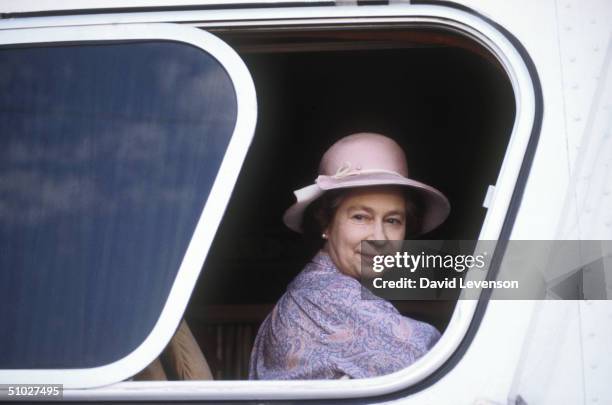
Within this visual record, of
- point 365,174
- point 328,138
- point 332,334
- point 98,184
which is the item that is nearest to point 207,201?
point 98,184

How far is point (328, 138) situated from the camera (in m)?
3.19

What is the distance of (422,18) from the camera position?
67.6 inches

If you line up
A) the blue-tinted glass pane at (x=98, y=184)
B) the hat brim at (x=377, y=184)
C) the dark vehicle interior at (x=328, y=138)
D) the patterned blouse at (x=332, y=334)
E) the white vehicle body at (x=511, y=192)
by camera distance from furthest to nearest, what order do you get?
the dark vehicle interior at (x=328, y=138)
the hat brim at (x=377, y=184)
the patterned blouse at (x=332, y=334)
the blue-tinted glass pane at (x=98, y=184)
the white vehicle body at (x=511, y=192)

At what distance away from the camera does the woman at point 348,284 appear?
1755 millimetres

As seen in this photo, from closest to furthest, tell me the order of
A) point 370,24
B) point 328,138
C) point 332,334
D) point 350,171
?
point 370,24
point 332,334
point 350,171
point 328,138

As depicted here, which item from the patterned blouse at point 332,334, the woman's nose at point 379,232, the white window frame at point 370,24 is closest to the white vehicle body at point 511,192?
the white window frame at point 370,24

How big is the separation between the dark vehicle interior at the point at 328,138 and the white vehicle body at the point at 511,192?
251 mm

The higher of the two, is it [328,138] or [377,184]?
[328,138]

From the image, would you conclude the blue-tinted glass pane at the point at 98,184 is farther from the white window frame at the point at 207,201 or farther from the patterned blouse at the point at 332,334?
the patterned blouse at the point at 332,334

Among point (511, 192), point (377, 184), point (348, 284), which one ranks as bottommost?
point (348, 284)

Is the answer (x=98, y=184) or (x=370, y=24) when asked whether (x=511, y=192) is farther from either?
(x=98, y=184)

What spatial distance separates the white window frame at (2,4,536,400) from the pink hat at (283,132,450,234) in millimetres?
460

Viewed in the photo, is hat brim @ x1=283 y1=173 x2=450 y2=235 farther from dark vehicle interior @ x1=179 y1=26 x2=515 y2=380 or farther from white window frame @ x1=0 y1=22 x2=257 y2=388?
white window frame @ x1=0 y1=22 x2=257 y2=388

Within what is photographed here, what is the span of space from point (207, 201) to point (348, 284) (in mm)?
520
